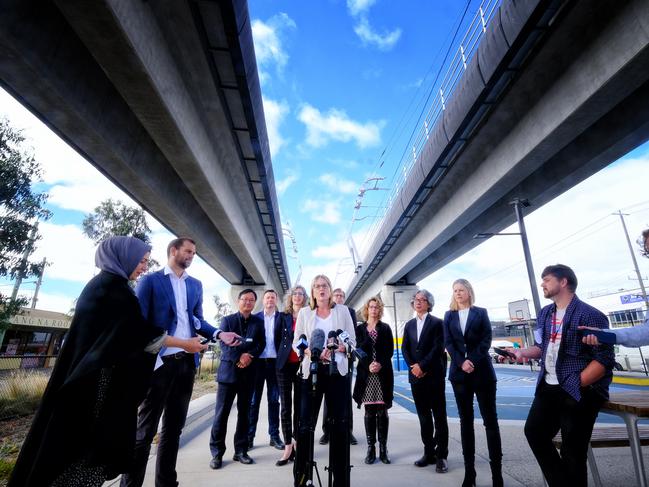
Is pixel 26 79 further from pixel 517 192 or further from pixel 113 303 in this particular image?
pixel 517 192

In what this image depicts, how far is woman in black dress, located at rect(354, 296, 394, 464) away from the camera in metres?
4.11

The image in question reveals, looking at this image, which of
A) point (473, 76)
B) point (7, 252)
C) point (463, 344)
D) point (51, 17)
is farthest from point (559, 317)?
point (7, 252)

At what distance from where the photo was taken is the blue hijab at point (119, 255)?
2.13m

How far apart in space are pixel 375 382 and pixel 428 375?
0.75m

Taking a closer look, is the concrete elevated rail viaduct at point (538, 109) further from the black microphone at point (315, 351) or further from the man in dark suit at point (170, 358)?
the man in dark suit at point (170, 358)

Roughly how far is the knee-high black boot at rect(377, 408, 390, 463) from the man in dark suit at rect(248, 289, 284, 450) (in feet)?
5.06

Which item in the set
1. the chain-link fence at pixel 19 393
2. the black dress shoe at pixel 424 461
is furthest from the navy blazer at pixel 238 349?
the chain-link fence at pixel 19 393

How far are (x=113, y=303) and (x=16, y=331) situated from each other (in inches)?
1307

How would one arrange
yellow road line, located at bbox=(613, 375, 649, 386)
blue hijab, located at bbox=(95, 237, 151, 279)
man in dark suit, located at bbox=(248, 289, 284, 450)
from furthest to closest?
1. yellow road line, located at bbox=(613, 375, 649, 386)
2. man in dark suit, located at bbox=(248, 289, 284, 450)
3. blue hijab, located at bbox=(95, 237, 151, 279)

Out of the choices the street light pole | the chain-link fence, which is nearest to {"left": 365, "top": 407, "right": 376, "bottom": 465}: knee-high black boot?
the street light pole

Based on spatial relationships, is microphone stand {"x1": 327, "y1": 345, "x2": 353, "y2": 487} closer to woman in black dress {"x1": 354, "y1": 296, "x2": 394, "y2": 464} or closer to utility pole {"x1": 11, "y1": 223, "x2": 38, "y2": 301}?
woman in black dress {"x1": 354, "y1": 296, "x2": 394, "y2": 464}

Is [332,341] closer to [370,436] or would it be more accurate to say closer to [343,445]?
[343,445]

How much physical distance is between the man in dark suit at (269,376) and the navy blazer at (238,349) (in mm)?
242

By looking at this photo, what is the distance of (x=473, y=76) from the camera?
6.05 metres
